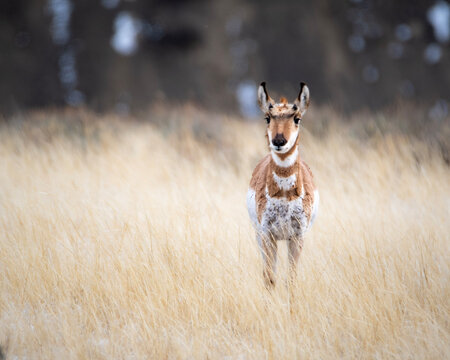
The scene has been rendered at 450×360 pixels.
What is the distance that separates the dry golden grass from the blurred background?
38.6 ft

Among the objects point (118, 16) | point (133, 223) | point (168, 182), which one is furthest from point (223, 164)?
point (118, 16)

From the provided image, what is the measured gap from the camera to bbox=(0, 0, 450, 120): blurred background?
1798 centimetres

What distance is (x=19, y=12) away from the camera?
16062mm

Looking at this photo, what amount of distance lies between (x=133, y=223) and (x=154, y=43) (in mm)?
15943

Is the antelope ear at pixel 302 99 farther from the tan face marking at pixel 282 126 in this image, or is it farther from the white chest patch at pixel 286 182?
the white chest patch at pixel 286 182

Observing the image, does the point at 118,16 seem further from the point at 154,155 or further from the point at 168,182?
the point at 168,182

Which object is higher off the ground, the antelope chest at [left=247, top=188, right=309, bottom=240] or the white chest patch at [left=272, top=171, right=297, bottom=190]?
the white chest patch at [left=272, top=171, right=297, bottom=190]

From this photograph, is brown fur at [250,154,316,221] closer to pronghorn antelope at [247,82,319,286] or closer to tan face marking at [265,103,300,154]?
pronghorn antelope at [247,82,319,286]

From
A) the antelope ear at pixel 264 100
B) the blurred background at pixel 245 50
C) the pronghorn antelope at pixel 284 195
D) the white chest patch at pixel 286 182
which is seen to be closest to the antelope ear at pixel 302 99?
the pronghorn antelope at pixel 284 195

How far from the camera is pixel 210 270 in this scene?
396 cm

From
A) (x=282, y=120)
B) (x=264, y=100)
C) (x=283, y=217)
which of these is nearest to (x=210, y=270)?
(x=283, y=217)

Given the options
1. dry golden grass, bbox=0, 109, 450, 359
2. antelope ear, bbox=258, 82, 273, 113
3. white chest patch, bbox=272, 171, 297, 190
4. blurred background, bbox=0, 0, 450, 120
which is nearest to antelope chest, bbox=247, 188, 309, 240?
white chest patch, bbox=272, 171, 297, 190

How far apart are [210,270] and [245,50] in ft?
55.5

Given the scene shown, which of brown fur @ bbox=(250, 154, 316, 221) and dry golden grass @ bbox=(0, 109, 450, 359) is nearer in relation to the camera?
dry golden grass @ bbox=(0, 109, 450, 359)
